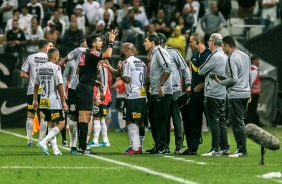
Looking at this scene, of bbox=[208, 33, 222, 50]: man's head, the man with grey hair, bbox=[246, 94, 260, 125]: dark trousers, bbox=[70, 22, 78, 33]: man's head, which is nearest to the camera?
the man with grey hair

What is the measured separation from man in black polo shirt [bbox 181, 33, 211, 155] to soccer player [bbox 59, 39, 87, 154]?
216 cm

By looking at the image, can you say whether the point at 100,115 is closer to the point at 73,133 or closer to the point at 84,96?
the point at 73,133

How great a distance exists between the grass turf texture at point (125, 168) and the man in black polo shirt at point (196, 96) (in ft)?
3.21

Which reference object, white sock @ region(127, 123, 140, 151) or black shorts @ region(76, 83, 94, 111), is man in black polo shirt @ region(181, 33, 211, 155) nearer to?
white sock @ region(127, 123, 140, 151)

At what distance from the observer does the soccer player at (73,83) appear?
19.2 m

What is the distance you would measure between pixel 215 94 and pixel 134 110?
69.9 inches

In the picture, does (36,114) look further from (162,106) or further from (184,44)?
(184,44)

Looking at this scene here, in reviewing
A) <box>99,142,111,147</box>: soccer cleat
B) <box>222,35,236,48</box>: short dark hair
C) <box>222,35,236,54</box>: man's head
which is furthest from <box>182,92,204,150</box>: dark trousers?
<box>99,142,111,147</box>: soccer cleat

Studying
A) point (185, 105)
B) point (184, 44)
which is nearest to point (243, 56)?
point (185, 105)

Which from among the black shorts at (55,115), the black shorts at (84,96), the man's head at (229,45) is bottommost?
the black shorts at (55,115)

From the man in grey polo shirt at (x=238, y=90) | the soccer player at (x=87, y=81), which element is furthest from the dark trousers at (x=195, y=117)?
the soccer player at (x=87, y=81)

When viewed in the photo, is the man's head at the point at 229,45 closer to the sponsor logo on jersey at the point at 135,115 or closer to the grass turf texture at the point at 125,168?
the grass turf texture at the point at 125,168

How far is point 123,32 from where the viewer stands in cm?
3281

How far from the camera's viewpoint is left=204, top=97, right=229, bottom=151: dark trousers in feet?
60.0
